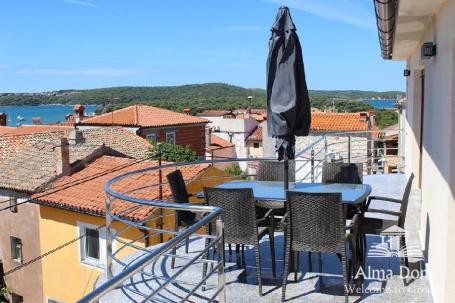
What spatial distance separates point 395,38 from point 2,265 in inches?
674

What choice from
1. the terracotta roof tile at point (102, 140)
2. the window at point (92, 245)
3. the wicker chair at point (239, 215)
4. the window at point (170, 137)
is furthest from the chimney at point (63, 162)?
the window at point (170, 137)

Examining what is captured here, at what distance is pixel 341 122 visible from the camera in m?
39.7

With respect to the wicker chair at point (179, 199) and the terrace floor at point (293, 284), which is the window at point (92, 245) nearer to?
the wicker chair at point (179, 199)

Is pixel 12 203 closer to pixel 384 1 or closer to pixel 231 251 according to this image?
pixel 231 251

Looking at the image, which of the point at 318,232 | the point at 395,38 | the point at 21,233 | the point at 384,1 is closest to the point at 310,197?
the point at 318,232

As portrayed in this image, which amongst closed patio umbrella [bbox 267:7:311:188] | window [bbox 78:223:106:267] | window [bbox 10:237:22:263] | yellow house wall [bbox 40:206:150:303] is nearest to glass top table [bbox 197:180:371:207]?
closed patio umbrella [bbox 267:7:311:188]

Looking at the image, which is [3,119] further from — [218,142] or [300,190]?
[300,190]

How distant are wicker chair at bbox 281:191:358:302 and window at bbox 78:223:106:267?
1199cm

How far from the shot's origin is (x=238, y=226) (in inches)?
173

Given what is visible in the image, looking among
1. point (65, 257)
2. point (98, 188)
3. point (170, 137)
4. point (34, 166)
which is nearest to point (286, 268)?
point (98, 188)

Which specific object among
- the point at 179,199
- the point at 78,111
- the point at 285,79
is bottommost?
the point at 179,199

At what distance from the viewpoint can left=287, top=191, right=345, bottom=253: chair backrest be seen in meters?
4.00

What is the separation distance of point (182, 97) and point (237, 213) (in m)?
100

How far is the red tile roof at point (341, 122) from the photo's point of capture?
38.4m
